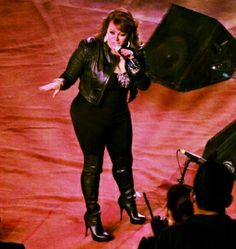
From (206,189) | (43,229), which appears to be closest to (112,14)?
(43,229)

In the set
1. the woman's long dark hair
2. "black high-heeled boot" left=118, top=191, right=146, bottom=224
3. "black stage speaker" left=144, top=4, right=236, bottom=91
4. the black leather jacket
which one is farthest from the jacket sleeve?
"black stage speaker" left=144, top=4, right=236, bottom=91

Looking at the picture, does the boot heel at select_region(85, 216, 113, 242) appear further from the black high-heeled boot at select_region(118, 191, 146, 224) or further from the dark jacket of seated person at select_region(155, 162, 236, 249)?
the dark jacket of seated person at select_region(155, 162, 236, 249)

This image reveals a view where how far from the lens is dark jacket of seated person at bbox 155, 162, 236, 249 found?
2.43 m

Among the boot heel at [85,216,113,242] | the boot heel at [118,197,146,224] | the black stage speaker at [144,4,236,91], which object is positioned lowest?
the boot heel at [85,216,113,242]

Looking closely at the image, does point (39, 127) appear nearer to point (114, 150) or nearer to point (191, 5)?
point (114, 150)

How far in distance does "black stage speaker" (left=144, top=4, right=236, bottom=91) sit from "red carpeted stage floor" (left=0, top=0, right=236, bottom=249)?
0.46ft

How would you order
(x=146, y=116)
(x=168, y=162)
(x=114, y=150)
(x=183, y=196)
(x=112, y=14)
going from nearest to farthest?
(x=183, y=196), (x=112, y=14), (x=114, y=150), (x=168, y=162), (x=146, y=116)

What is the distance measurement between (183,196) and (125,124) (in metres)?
1.41

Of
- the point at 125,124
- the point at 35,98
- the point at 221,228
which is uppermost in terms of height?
the point at 221,228

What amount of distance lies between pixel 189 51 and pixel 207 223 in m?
3.87

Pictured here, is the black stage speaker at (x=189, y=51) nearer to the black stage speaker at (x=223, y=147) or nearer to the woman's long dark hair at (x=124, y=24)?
the black stage speaker at (x=223, y=147)

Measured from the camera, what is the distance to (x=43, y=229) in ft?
15.0

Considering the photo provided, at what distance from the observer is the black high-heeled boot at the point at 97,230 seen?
441cm

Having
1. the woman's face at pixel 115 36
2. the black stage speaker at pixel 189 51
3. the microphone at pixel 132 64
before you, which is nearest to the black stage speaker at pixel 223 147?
the black stage speaker at pixel 189 51
